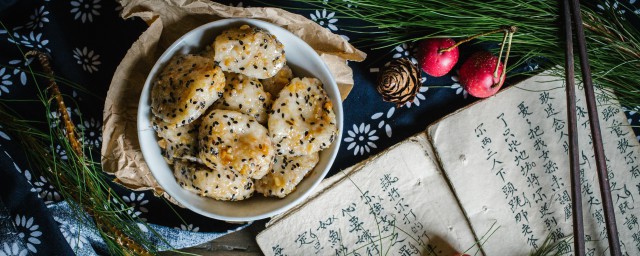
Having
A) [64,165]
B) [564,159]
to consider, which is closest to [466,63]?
[564,159]

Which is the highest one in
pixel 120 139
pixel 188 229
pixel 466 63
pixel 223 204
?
pixel 466 63

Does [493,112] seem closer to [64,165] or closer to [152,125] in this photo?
[152,125]

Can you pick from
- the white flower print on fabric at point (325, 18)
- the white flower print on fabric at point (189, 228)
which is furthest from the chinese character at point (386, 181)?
the white flower print on fabric at point (189, 228)

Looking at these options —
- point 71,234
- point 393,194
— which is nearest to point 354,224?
point 393,194

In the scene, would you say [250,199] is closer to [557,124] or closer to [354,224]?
[354,224]

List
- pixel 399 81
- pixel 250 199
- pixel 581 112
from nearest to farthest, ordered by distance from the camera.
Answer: pixel 250 199 < pixel 399 81 < pixel 581 112

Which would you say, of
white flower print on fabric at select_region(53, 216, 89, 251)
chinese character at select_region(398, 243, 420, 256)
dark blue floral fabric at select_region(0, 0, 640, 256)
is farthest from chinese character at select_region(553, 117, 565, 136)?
white flower print on fabric at select_region(53, 216, 89, 251)

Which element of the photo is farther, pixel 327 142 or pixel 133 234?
pixel 133 234

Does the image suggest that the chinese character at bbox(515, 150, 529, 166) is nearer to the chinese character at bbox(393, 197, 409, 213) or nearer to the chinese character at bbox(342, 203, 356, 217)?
the chinese character at bbox(393, 197, 409, 213)
